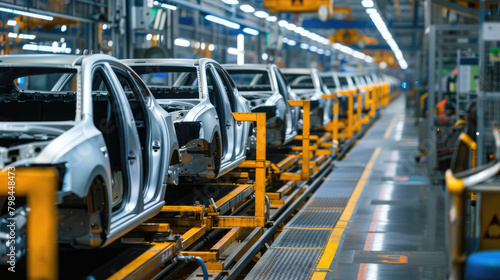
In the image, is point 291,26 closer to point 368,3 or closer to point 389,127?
point 389,127

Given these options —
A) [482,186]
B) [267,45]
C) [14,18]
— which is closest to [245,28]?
[267,45]

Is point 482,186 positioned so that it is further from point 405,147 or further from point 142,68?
point 405,147

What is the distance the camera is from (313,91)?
16.0 m

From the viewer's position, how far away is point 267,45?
24.8 metres

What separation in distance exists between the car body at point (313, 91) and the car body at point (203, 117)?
22.3ft

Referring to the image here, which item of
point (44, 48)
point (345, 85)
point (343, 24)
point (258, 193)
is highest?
point (343, 24)

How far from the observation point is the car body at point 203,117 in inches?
274

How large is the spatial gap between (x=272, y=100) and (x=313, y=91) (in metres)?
5.26

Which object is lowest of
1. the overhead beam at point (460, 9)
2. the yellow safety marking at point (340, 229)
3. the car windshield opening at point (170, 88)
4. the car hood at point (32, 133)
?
the yellow safety marking at point (340, 229)

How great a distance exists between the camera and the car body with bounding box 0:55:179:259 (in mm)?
4085

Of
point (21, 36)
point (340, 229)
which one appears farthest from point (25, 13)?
point (340, 229)

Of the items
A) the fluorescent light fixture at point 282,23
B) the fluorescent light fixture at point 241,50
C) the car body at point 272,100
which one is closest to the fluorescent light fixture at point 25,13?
the car body at point 272,100

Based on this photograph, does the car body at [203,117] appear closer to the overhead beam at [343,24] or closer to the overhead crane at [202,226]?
the overhead crane at [202,226]

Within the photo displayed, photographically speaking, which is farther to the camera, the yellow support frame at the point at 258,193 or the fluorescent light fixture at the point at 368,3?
the fluorescent light fixture at the point at 368,3
